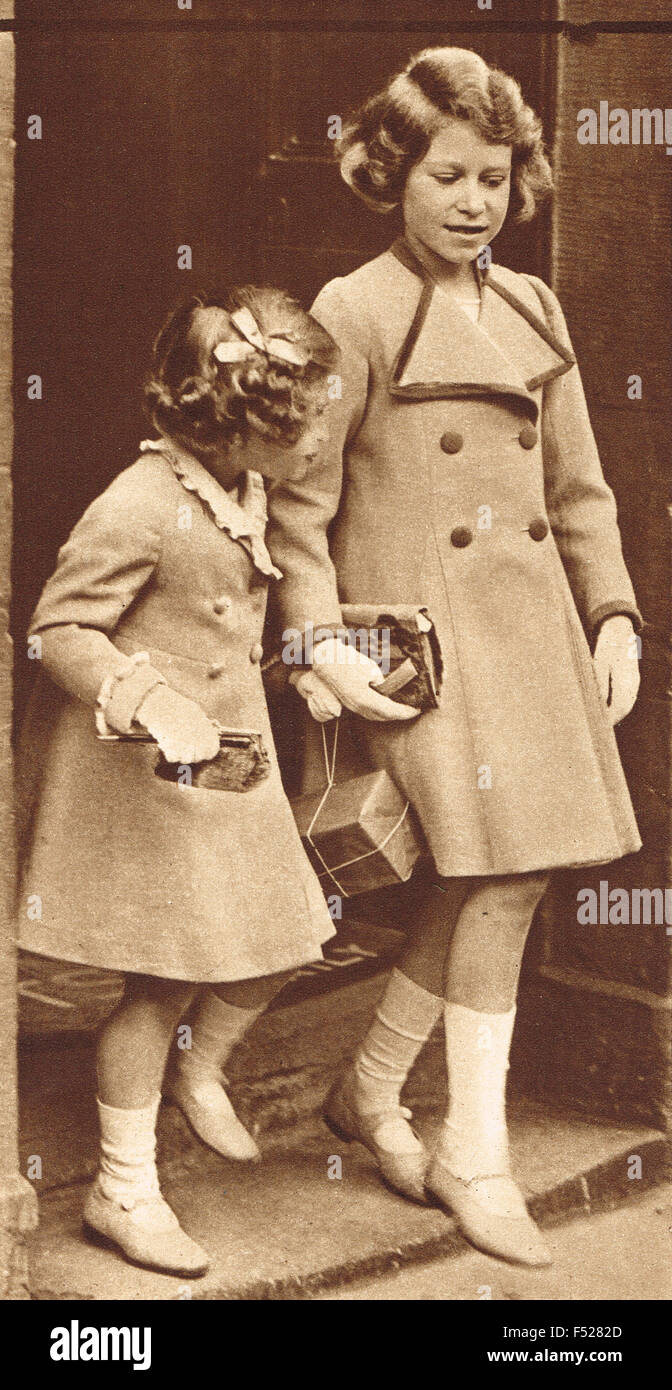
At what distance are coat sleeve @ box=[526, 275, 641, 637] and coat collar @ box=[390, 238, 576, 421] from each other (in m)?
0.12

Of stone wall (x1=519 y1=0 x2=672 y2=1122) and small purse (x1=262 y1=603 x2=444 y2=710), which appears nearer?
small purse (x1=262 y1=603 x2=444 y2=710)

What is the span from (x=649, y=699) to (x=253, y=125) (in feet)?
5.57

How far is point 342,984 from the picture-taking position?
575 centimetres

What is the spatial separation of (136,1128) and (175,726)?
0.90 m

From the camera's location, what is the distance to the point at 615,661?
16.4 feet

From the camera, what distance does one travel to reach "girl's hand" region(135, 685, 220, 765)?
4164mm

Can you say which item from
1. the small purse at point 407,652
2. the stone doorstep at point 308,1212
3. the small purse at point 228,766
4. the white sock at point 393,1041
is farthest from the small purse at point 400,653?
the stone doorstep at point 308,1212

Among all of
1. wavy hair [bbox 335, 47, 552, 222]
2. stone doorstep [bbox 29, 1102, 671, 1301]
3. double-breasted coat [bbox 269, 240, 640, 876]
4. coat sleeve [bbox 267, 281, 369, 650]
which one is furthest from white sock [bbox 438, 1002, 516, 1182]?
wavy hair [bbox 335, 47, 552, 222]

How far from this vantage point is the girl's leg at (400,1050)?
16.1 feet

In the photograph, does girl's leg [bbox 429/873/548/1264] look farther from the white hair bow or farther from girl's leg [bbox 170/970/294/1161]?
the white hair bow

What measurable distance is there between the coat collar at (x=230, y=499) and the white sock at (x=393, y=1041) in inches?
42.1

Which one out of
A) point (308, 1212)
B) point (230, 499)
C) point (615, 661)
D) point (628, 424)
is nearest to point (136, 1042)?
point (308, 1212)

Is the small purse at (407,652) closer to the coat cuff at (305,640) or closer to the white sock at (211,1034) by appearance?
the coat cuff at (305,640)
